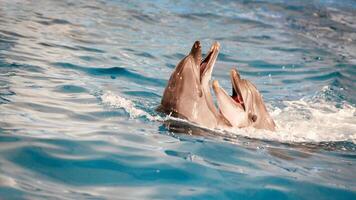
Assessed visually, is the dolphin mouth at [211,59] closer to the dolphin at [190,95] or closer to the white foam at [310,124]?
the dolphin at [190,95]

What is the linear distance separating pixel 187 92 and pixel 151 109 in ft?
2.80

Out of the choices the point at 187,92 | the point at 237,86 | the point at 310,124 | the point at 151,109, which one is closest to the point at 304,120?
the point at 310,124

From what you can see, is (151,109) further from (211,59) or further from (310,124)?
(310,124)

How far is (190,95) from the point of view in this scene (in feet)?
20.4

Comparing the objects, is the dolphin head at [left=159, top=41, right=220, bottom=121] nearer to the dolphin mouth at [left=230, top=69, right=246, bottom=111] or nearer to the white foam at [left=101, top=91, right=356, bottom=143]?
the white foam at [left=101, top=91, right=356, bottom=143]

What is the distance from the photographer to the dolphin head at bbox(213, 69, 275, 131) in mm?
6535

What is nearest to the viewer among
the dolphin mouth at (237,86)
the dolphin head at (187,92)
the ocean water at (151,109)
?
the ocean water at (151,109)

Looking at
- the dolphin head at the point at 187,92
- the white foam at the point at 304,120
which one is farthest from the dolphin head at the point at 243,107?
the dolphin head at the point at 187,92

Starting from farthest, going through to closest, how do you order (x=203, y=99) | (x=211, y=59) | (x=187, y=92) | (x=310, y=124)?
(x=310, y=124), (x=211, y=59), (x=203, y=99), (x=187, y=92)

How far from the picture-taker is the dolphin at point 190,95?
6.20 m

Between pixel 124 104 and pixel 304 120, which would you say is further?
pixel 304 120

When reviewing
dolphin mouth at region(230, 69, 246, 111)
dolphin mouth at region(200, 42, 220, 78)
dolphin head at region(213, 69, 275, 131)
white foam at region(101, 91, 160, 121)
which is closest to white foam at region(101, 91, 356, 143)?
white foam at region(101, 91, 160, 121)

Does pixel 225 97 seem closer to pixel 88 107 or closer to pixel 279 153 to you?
pixel 279 153

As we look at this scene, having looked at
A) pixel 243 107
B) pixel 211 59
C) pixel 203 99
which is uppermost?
pixel 211 59
